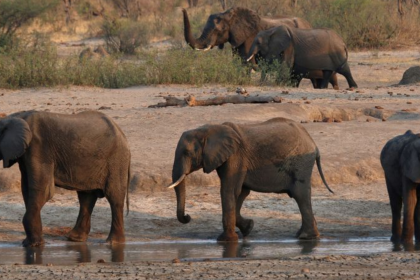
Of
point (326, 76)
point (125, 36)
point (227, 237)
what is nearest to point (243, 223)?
point (227, 237)

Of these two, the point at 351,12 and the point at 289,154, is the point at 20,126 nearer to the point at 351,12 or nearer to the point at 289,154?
the point at 289,154

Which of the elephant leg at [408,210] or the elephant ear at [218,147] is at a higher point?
the elephant ear at [218,147]

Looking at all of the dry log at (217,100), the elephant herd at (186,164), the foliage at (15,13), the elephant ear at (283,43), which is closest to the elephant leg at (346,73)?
the elephant ear at (283,43)

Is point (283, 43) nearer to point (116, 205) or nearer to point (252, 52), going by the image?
point (252, 52)

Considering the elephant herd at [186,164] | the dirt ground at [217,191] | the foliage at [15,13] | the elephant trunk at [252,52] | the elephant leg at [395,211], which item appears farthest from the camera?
the foliage at [15,13]

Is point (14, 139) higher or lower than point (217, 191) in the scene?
higher

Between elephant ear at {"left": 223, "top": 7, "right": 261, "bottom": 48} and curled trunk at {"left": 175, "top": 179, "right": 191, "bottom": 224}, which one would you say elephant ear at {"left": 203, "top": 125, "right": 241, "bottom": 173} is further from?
elephant ear at {"left": 223, "top": 7, "right": 261, "bottom": 48}

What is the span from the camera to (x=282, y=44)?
21.0m

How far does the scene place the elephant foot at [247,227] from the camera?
386 inches

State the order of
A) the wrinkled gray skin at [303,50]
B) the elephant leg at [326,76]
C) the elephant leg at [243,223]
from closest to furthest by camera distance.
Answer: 1. the elephant leg at [243,223]
2. the wrinkled gray skin at [303,50]
3. the elephant leg at [326,76]

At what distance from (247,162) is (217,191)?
1.57 meters

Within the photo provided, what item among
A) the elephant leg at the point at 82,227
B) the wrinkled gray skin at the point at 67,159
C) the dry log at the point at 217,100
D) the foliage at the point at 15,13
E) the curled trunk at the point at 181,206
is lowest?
the foliage at the point at 15,13

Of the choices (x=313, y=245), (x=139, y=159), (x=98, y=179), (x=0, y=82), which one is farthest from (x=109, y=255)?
(x=0, y=82)

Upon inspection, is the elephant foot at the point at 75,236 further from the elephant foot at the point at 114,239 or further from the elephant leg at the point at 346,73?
the elephant leg at the point at 346,73
